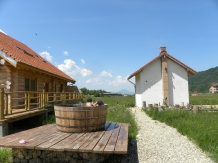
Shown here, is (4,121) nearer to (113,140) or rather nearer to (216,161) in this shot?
(113,140)

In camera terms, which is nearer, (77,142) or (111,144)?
(111,144)

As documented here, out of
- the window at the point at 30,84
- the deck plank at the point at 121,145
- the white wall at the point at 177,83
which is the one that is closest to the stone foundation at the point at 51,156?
the deck plank at the point at 121,145

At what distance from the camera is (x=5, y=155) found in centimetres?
509

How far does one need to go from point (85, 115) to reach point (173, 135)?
4089 mm

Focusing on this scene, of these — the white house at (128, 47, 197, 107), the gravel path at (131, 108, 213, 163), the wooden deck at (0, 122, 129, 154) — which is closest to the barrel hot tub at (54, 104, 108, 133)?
the wooden deck at (0, 122, 129, 154)

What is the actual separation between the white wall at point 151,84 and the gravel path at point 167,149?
33.1 feet

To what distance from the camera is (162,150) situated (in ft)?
19.6

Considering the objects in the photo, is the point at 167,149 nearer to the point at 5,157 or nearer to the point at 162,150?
the point at 162,150

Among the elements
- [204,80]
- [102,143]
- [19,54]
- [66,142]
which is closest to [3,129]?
[66,142]

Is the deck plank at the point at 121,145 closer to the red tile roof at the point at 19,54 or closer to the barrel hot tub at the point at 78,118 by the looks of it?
the barrel hot tub at the point at 78,118

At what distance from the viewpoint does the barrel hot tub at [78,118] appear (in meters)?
5.35

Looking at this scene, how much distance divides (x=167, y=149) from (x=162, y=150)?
0.66ft

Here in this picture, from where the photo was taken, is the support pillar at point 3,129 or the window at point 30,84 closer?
the support pillar at point 3,129

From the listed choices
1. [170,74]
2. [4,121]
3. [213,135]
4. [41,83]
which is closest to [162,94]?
[170,74]
